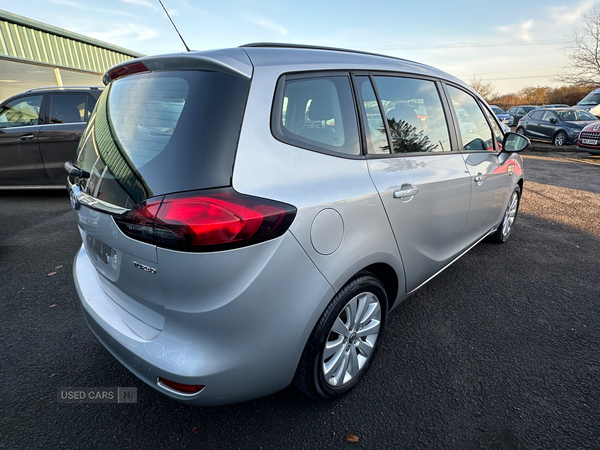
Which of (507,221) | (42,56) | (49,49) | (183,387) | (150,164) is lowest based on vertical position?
(507,221)

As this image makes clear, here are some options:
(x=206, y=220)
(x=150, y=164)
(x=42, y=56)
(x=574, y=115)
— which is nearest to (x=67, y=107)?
(x=150, y=164)

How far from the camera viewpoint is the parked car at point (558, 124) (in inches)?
A: 515

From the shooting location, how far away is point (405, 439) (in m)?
1.71

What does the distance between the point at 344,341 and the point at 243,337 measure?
0.69 m

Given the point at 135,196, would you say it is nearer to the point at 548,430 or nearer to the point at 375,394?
the point at 375,394

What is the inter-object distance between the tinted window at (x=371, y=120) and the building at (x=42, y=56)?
52.0 ft

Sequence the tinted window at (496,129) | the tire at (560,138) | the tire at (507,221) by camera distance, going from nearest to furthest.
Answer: the tinted window at (496,129)
the tire at (507,221)
the tire at (560,138)

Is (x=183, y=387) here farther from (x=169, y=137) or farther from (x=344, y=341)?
(x=169, y=137)

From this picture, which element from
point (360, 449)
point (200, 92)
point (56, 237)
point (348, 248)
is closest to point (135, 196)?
point (200, 92)

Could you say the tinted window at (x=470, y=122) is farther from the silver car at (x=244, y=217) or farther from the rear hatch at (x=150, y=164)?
the rear hatch at (x=150, y=164)

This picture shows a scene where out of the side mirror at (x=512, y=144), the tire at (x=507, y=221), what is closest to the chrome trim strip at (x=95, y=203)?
the side mirror at (x=512, y=144)

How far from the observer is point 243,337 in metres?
1.41

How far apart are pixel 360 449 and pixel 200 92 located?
175 centimetres

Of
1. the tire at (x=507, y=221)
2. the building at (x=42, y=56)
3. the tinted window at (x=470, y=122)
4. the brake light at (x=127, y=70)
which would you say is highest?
the building at (x=42, y=56)
